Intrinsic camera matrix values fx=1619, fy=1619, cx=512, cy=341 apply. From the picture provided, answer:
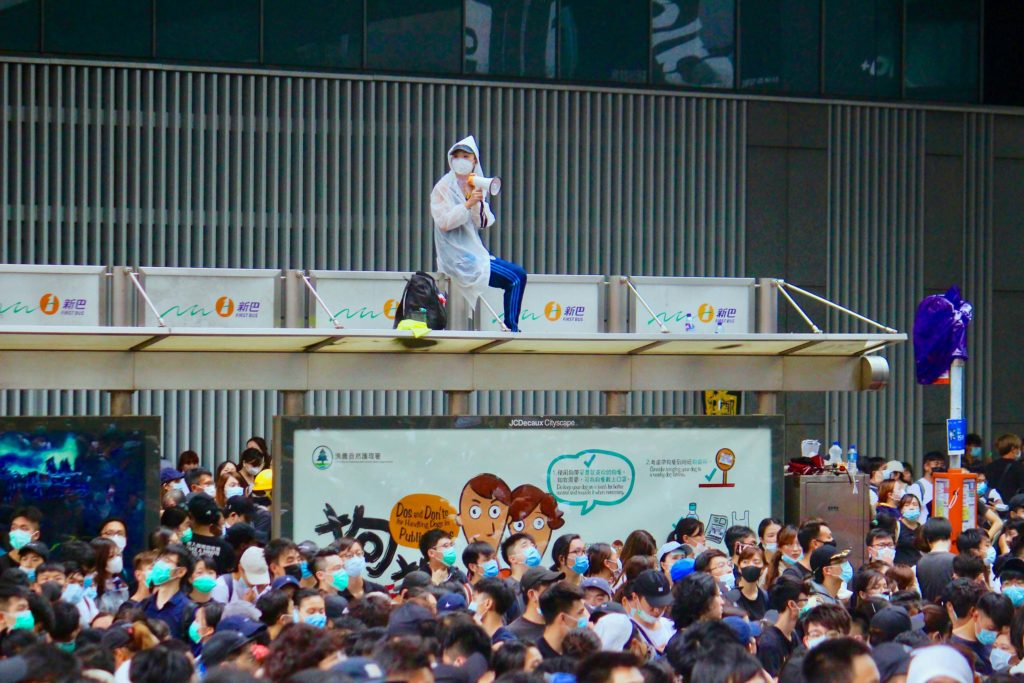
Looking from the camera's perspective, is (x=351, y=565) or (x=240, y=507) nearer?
(x=351, y=565)

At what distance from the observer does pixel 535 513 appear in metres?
13.2

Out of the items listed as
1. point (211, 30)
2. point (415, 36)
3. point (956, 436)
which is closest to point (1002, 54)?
point (415, 36)

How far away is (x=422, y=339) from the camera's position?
13.0 meters

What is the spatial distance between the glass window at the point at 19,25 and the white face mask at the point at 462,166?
805 centimetres

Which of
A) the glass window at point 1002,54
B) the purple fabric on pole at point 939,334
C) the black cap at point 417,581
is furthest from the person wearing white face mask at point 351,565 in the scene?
the glass window at point 1002,54

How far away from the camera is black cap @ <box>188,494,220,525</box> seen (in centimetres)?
1099

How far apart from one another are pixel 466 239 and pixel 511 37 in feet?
25.4

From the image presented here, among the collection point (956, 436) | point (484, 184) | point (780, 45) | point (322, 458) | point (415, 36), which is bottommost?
point (322, 458)

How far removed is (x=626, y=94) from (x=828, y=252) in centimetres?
346

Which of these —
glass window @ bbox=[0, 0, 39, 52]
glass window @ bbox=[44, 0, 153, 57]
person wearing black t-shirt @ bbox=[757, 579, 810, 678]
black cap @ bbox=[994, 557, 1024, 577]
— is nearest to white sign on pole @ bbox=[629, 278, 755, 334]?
black cap @ bbox=[994, 557, 1024, 577]

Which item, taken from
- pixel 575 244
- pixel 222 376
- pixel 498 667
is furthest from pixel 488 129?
pixel 498 667

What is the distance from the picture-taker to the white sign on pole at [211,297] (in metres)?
13.1

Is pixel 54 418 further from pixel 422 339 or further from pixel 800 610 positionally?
pixel 800 610

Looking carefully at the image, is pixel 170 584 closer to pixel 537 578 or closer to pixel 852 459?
pixel 537 578
